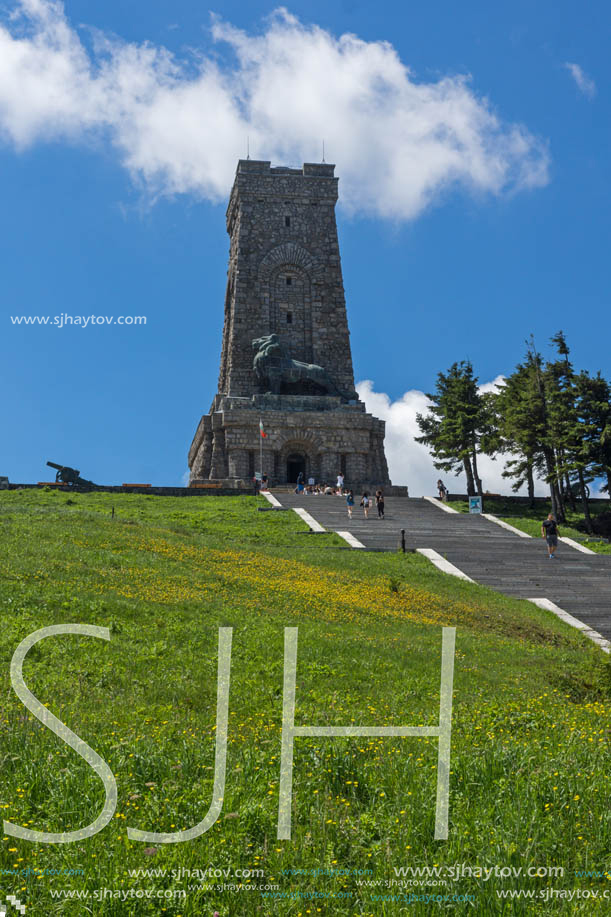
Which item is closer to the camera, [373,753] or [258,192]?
[373,753]

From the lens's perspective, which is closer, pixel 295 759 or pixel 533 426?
pixel 295 759

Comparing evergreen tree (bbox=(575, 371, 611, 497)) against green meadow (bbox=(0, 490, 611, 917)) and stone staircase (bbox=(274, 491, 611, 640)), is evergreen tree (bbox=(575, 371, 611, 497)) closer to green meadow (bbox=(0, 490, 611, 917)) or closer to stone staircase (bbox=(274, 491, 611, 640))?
stone staircase (bbox=(274, 491, 611, 640))

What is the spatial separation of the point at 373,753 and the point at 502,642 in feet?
28.0

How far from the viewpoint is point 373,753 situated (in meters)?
6.23

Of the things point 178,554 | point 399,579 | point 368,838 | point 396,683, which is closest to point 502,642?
point 396,683

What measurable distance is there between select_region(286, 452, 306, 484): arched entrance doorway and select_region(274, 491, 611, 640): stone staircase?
33.7 ft

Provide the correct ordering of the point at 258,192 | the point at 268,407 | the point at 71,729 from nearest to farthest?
the point at 71,729 → the point at 268,407 → the point at 258,192

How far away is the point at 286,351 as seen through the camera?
50.5m

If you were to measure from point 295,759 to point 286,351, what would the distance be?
45.4m

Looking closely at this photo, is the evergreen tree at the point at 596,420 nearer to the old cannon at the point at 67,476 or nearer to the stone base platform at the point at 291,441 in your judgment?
the stone base platform at the point at 291,441

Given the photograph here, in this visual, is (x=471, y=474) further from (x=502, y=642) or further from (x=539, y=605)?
(x=502, y=642)

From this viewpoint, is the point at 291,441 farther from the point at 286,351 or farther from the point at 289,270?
the point at 289,270

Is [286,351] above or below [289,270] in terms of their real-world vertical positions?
below

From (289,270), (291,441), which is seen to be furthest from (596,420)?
(289,270)
